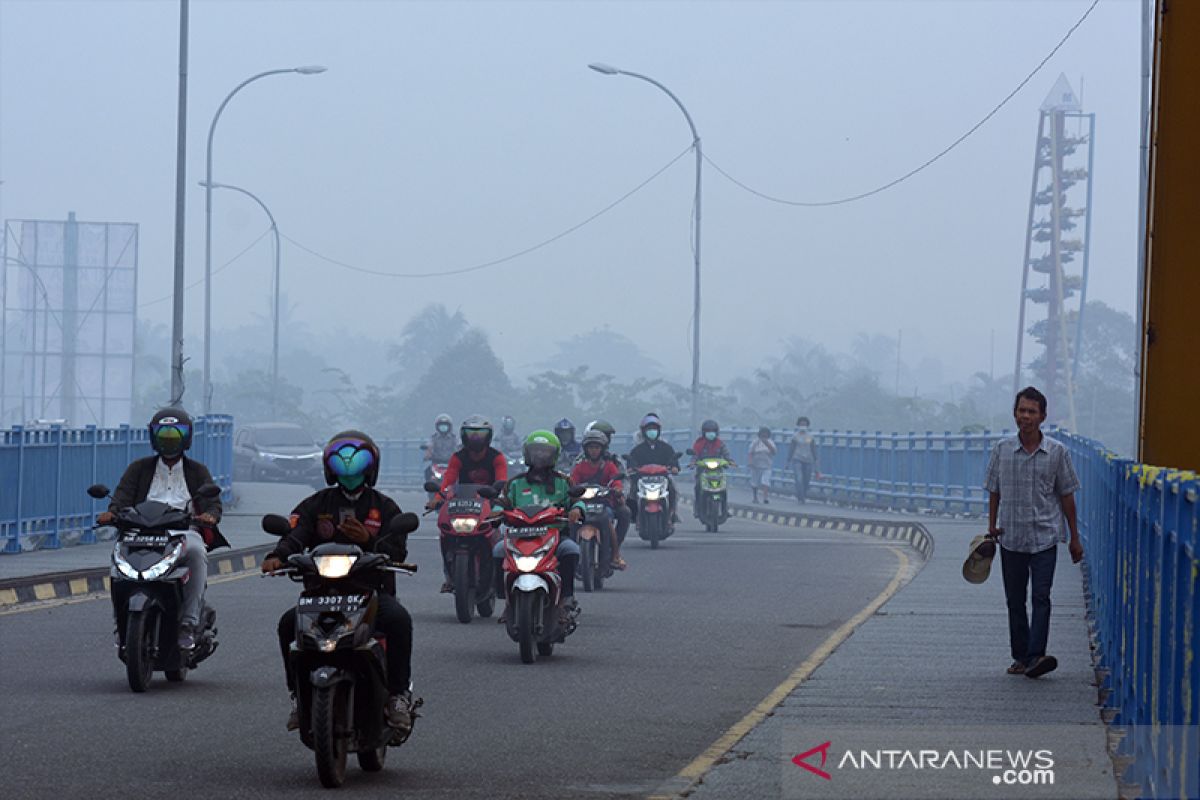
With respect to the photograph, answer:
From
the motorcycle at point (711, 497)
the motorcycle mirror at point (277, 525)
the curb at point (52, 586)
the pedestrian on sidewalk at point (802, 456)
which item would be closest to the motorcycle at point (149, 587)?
the motorcycle mirror at point (277, 525)

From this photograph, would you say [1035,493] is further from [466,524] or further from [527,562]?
[466,524]

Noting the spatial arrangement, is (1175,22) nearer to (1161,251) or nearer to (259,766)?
(1161,251)

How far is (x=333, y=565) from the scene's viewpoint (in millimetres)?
9297

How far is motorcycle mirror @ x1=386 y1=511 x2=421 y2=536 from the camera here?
951cm

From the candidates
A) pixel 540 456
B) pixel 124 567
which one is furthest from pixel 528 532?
pixel 124 567

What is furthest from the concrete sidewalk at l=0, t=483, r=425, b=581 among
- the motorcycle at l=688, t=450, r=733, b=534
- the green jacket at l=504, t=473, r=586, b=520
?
the motorcycle at l=688, t=450, r=733, b=534

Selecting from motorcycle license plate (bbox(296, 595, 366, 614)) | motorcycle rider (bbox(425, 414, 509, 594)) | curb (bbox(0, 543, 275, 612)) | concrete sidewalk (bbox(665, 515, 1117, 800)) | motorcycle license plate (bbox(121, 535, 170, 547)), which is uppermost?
motorcycle rider (bbox(425, 414, 509, 594))

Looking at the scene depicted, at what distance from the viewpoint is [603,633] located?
1658cm

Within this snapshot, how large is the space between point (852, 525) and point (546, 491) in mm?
22974

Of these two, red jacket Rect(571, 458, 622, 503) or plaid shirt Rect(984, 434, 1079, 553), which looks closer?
plaid shirt Rect(984, 434, 1079, 553)

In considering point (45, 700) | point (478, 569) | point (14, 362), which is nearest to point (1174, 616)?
point (45, 700)

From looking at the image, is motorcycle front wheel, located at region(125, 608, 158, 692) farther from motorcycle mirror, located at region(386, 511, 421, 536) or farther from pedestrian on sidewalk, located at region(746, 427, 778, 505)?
pedestrian on sidewalk, located at region(746, 427, 778, 505)

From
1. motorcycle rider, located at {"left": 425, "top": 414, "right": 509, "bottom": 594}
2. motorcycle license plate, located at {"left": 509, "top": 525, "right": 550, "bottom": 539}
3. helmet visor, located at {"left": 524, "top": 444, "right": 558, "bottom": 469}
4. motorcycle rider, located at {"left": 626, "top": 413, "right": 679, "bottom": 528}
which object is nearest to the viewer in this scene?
motorcycle license plate, located at {"left": 509, "top": 525, "right": 550, "bottom": 539}

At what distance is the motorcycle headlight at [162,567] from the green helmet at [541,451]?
4024mm
